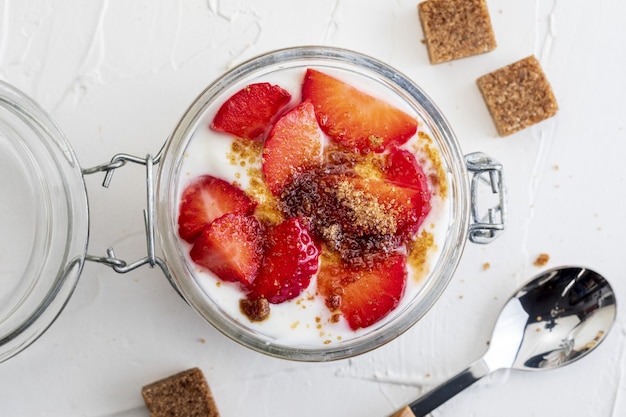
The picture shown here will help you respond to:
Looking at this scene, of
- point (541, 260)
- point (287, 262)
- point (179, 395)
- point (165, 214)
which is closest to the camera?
point (287, 262)

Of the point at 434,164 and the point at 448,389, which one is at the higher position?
the point at 434,164

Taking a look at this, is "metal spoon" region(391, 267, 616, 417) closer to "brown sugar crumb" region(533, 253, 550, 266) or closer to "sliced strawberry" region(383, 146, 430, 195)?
"brown sugar crumb" region(533, 253, 550, 266)

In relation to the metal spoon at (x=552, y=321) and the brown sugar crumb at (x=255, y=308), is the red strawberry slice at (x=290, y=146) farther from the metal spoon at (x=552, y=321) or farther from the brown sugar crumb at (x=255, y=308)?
the metal spoon at (x=552, y=321)

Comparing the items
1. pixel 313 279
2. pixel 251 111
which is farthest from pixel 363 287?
pixel 251 111

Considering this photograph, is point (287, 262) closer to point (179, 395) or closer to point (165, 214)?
point (165, 214)

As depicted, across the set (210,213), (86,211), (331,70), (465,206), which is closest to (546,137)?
(465,206)

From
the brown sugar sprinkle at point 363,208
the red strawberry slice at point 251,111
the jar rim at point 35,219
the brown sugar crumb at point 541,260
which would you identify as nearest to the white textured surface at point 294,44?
the brown sugar crumb at point 541,260
